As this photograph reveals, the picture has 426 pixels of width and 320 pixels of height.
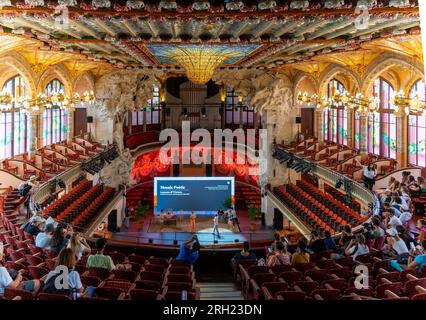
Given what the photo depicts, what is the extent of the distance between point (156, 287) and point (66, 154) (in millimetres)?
16545

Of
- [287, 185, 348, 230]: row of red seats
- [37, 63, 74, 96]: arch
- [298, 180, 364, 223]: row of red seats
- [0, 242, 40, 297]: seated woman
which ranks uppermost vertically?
[37, 63, 74, 96]: arch

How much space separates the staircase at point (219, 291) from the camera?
9555mm

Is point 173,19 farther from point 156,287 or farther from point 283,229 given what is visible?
point 283,229

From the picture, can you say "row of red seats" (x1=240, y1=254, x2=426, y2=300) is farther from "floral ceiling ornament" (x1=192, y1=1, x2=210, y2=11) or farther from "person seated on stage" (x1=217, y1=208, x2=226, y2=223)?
"person seated on stage" (x1=217, y1=208, x2=226, y2=223)

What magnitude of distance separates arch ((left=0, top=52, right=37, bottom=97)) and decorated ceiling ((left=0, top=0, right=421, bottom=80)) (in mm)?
400

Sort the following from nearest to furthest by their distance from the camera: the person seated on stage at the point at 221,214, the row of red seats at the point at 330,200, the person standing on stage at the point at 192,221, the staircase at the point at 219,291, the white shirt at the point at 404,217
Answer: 1. the staircase at the point at 219,291
2. the white shirt at the point at 404,217
3. the row of red seats at the point at 330,200
4. the person standing on stage at the point at 192,221
5. the person seated on stage at the point at 221,214

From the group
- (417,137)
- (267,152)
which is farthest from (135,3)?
(267,152)

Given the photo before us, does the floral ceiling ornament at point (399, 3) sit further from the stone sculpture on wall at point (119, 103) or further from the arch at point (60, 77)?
the stone sculpture on wall at point (119, 103)

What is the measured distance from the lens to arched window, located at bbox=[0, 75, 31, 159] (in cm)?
2200

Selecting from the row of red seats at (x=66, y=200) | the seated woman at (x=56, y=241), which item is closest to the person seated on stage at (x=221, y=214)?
the row of red seats at (x=66, y=200)

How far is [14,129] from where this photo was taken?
75.5 feet

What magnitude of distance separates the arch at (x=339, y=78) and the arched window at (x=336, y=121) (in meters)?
0.59

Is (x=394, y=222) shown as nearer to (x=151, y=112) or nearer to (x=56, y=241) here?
(x=56, y=241)

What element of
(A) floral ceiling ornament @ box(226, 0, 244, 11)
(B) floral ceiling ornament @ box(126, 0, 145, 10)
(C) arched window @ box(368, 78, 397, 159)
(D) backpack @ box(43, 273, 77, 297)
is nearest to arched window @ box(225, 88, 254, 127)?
(C) arched window @ box(368, 78, 397, 159)
